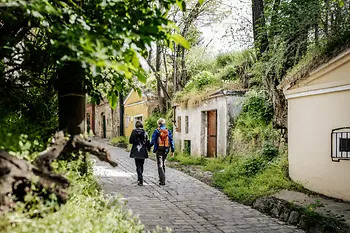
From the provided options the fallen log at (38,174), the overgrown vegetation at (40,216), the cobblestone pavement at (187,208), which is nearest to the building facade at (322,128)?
the cobblestone pavement at (187,208)

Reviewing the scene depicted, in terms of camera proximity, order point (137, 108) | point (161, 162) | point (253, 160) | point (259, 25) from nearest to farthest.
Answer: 1. point (161, 162)
2. point (253, 160)
3. point (259, 25)
4. point (137, 108)

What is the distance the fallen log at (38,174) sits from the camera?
2.66 m

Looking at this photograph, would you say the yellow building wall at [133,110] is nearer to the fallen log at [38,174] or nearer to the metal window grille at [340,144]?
the metal window grille at [340,144]

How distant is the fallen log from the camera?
2664 millimetres

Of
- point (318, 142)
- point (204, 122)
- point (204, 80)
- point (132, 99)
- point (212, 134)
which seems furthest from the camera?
point (132, 99)

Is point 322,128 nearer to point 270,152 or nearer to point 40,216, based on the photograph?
point 270,152

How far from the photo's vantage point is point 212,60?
69.2 feet

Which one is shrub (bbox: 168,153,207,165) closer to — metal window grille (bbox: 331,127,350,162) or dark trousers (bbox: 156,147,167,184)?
dark trousers (bbox: 156,147,167,184)

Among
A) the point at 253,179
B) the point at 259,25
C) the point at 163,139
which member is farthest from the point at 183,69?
the point at 253,179

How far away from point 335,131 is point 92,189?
4678 millimetres

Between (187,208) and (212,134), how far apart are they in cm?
815

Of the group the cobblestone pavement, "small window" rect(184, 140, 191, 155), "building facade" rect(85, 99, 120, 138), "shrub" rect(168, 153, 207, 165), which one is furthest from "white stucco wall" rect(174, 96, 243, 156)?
"building facade" rect(85, 99, 120, 138)

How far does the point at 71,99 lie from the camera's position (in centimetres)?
382

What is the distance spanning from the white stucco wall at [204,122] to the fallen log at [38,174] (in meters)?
11.1
